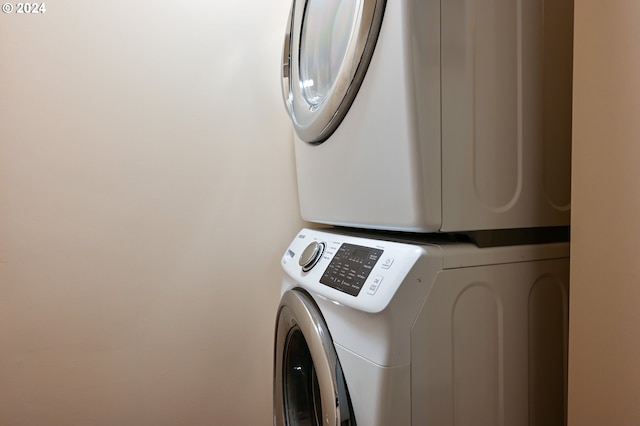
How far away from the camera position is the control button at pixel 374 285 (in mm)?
673

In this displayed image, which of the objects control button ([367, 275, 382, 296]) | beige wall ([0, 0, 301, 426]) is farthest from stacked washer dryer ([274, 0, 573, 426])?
beige wall ([0, 0, 301, 426])

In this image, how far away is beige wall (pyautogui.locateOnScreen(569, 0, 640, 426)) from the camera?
58 centimetres

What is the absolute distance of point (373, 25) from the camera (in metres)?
0.74

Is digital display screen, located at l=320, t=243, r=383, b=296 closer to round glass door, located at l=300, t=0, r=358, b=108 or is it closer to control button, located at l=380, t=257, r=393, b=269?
control button, located at l=380, t=257, r=393, b=269

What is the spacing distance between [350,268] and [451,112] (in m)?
0.32

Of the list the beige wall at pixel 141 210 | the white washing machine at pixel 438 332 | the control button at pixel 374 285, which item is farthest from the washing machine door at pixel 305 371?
the beige wall at pixel 141 210

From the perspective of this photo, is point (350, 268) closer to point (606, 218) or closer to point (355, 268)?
point (355, 268)

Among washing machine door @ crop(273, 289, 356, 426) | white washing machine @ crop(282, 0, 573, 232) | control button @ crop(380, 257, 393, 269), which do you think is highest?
white washing machine @ crop(282, 0, 573, 232)

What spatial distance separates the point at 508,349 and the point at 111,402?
3.70 feet

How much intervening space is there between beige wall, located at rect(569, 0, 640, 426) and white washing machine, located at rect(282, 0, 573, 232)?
0.41ft

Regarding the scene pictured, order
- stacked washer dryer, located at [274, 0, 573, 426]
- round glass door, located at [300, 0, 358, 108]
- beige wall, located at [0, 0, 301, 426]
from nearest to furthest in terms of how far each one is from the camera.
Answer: stacked washer dryer, located at [274, 0, 573, 426] < round glass door, located at [300, 0, 358, 108] < beige wall, located at [0, 0, 301, 426]

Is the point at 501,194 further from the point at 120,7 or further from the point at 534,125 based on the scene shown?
the point at 120,7

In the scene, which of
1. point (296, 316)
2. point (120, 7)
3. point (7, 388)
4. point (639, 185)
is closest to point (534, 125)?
point (639, 185)

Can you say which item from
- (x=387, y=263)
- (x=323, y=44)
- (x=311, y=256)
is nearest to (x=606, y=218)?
(x=387, y=263)
